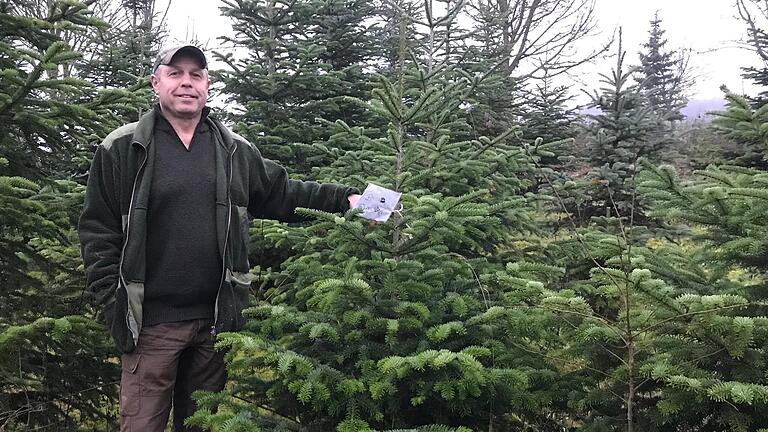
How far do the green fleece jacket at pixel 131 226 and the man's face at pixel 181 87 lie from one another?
0.12 meters

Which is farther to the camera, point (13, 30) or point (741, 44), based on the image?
point (741, 44)

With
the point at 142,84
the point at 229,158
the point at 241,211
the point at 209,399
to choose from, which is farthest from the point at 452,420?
the point at 142,84

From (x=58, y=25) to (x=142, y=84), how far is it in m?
0.71

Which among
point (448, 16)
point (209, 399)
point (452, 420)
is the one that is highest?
point (448, 16)

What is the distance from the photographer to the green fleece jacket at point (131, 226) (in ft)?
Result: 9.23

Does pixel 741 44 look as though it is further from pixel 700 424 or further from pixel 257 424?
pixel 257 424

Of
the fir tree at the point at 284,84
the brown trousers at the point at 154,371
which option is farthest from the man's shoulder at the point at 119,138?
the fir tree at the point at 284,84

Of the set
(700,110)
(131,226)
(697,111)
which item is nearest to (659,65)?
(697,111)

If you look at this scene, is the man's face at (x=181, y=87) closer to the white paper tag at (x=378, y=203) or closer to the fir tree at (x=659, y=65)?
the white paper tag at (x=378, y=203)

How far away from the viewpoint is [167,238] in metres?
2.91

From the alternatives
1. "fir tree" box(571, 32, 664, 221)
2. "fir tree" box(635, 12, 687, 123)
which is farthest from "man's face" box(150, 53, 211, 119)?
"fir tree" box(635, 12, 687, 123)

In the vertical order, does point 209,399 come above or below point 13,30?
below

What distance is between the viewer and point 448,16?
6.33 m

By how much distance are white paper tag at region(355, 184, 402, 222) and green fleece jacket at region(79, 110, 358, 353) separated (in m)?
0.70
